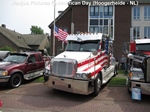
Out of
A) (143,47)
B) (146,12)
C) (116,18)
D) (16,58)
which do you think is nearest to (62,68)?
(16,58)

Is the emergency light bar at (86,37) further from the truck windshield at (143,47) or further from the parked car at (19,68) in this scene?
the parked car at (19,68)

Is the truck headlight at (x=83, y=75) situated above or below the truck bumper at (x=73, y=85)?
above

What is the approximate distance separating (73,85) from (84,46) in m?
2.49

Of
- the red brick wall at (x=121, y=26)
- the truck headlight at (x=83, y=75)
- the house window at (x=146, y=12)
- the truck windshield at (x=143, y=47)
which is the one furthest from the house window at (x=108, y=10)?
the truck headlight at (x=83, y=75)

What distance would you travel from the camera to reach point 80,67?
784 cm

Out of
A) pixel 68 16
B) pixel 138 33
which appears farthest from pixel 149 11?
pixel 68 16

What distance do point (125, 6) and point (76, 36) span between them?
2364cm

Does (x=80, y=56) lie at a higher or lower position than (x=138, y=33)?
lower

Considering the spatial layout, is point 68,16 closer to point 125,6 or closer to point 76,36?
point 125,6

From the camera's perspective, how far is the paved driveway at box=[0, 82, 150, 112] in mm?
→ 6738

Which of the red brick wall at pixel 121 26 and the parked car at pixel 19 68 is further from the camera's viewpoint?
the red brick wall at pixel 121 26

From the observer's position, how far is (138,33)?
31250mm

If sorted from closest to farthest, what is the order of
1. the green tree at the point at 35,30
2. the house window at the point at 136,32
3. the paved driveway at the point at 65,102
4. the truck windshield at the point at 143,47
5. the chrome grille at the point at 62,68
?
1. the paved driveway at the point at 65,102
2. the chrome grille at the point at 62,68
3. the truck windshield at the point at 143,47
4. the house window at the point at 136,32
5. the green tree at the point at 35,30

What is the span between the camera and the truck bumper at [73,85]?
7434 mm
